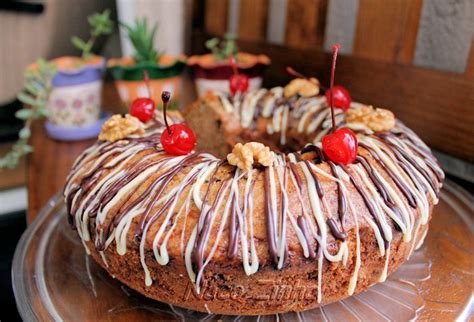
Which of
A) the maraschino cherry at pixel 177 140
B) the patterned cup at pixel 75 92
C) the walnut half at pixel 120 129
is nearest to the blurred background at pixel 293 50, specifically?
the patterned cup at pixel 75 92

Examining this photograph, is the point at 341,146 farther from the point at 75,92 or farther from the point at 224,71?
the point at 75,92

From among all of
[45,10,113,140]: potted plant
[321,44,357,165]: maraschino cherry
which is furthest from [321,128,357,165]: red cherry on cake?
[45,10,113,140]: potted plant

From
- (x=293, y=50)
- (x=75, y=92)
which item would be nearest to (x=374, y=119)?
(x=293, y=50)

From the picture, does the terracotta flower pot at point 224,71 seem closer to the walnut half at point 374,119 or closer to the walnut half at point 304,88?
the walnut half at point 304,88

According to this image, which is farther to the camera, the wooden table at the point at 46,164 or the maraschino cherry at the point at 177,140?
the wooden table at the point at 46,164

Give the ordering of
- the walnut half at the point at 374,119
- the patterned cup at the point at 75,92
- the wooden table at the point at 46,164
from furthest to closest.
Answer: the patterned cup at the point at 75,92, the wooden table at the point at 46,164, the walnut half at the point at 374,119

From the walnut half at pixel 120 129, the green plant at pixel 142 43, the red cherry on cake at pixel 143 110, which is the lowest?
the walnut half at pixel 120 129

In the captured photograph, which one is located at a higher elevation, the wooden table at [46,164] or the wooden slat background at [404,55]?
the wooden slat background at [404,55]

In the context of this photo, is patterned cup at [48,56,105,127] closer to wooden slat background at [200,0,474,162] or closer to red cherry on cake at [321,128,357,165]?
wooden slat background at [200,0,474,162]

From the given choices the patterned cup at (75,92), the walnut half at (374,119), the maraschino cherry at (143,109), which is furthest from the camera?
the patterned cup at (75,92)
